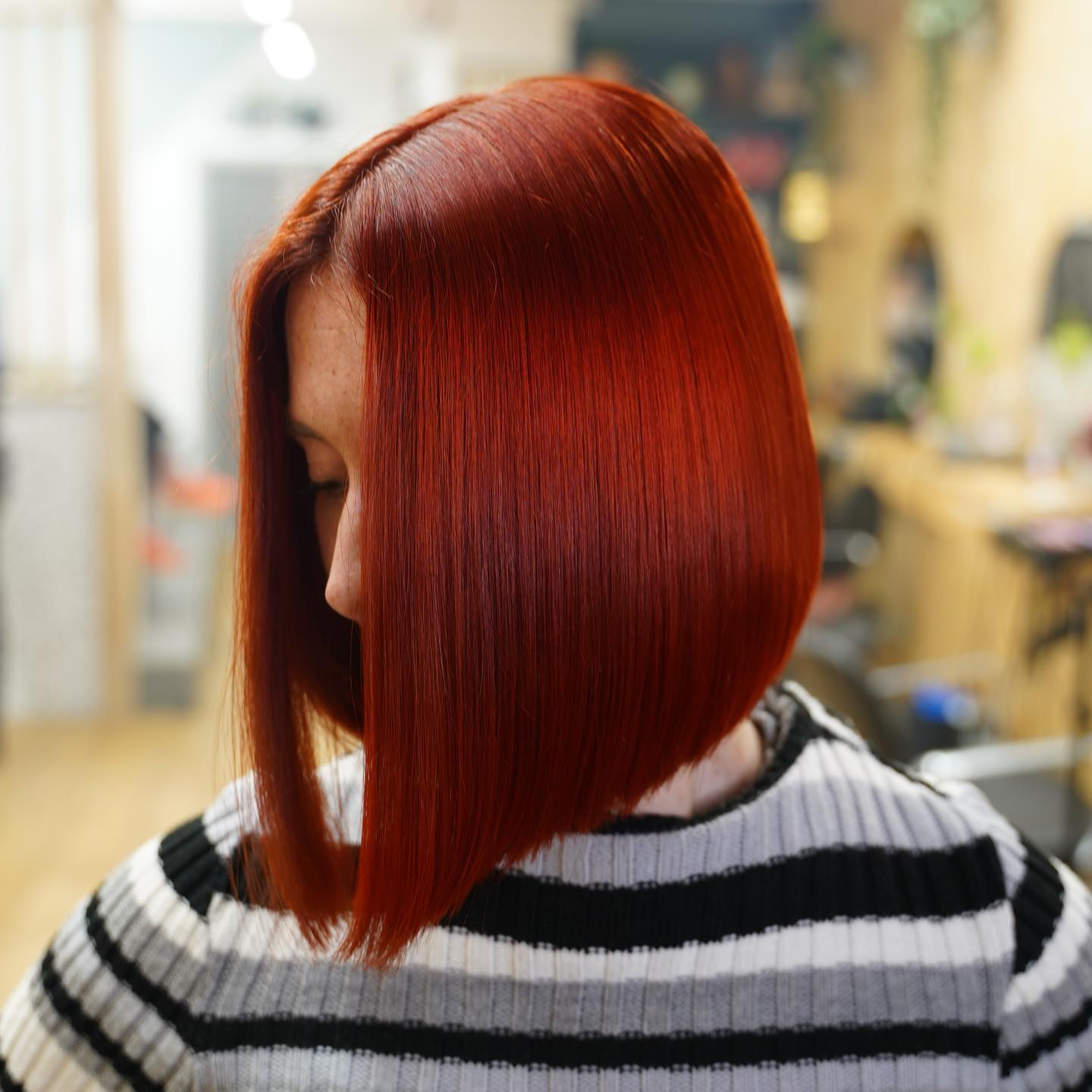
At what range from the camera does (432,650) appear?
0.57m

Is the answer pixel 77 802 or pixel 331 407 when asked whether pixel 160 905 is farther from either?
pixel 77 802

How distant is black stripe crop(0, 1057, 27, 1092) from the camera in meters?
0.68

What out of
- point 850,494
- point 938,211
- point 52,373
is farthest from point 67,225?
point 938,211

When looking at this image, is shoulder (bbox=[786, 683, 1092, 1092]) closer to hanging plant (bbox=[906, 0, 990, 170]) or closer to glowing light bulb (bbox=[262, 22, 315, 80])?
hanging plant (bbox=[906, 0, 990, 170])

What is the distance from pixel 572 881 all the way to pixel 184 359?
7133mm

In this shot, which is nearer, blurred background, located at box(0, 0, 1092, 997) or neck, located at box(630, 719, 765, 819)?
neck, located at box(630, 719, 765, 819)

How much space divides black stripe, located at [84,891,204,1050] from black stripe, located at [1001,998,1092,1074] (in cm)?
46

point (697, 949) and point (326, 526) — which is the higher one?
point (326, 526)

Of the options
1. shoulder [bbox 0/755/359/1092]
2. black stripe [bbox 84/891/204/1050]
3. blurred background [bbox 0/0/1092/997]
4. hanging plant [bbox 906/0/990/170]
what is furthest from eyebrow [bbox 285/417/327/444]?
hanging plant [bbox 906/0/990/170]

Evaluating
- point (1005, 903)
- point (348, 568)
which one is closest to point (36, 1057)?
point (348, 568)

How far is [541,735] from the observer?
588 millimetres

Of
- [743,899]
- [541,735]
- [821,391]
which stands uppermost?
[541,735]

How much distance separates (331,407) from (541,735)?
0.19m

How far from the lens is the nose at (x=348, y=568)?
0.59 m
